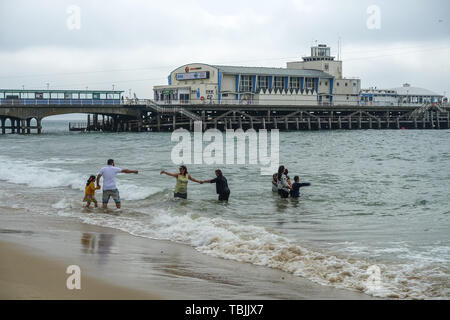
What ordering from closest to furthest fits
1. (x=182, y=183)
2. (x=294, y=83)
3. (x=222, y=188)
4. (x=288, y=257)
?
(x=288, y=257), (x=182, y=183), (x=222, y=188), (x=294, y=83)

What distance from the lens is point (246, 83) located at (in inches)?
3017

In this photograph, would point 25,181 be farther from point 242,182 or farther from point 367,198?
point 367,198

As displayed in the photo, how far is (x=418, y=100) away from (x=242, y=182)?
90.8m

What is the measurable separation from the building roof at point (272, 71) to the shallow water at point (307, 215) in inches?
1791

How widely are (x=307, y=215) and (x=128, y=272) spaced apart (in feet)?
24.5

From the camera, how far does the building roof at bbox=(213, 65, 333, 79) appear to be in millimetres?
75375

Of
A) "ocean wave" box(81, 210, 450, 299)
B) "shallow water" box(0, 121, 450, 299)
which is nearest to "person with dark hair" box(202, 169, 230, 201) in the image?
"shallow water" box(0, 121, 450, 299)

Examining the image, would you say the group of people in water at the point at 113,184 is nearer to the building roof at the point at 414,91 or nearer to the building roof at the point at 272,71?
the building roof at the point at 272,71

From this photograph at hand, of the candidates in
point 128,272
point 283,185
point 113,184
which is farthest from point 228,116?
point 128,272

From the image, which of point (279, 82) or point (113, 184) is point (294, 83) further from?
point (113, 184)

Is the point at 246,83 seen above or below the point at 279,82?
below

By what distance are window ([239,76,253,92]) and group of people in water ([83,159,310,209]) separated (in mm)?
58589
